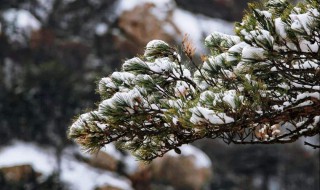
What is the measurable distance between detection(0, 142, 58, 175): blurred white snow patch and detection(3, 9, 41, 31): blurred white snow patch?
2.04 metres

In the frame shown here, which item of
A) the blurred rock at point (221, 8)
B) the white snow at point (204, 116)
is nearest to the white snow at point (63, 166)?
the blurred rock at point (221, 8)

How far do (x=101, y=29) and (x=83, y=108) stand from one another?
1781 mm

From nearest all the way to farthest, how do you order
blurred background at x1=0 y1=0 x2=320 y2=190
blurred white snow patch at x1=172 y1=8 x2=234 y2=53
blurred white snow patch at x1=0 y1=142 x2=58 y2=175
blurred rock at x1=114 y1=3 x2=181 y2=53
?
blurred white snow patch at x1=0 y1=142 x2=58 y2=175 → blurred background at x1=0 y1=0 x2=320 y2=190 → blurred rock at x1=114 y1=3 x2=181 y2=53 → blurred white snow patch at x1=172 y1=8 x2=234 y2=53

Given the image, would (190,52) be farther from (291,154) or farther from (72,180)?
(291,154)

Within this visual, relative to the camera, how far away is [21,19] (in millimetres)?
9117

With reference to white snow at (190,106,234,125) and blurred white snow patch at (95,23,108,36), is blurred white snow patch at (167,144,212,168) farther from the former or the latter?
white snow at (190,106,234,125)

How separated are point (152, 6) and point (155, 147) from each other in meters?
7.42

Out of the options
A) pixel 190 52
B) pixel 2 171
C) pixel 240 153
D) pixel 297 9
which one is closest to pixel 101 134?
pixel 190 52

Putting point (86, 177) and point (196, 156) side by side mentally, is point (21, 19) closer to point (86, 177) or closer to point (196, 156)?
point (86, 177)

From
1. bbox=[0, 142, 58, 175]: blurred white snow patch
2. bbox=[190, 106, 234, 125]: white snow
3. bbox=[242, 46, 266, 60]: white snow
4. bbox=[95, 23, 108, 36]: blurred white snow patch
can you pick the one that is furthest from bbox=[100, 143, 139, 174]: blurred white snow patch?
bbox=[242, 46, 266, 60]: white snow

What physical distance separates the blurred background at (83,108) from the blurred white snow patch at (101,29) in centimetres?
2

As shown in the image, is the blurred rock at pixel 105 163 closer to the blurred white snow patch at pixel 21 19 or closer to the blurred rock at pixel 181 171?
the blurred rock at pixel 181 171

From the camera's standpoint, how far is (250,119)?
2281 millimetres

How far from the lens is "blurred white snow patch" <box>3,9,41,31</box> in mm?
9000
